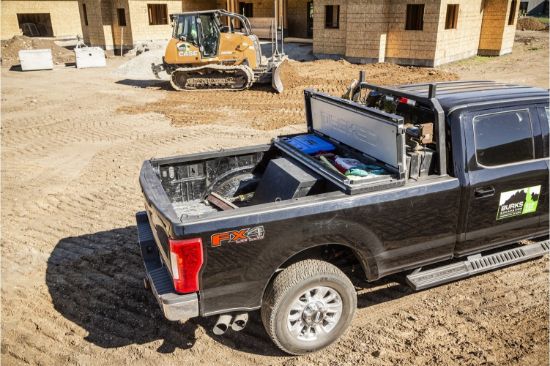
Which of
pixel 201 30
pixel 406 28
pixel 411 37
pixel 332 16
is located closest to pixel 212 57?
pixel 201 30

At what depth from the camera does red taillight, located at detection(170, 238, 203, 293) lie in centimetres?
328

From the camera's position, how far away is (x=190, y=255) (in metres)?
3.32

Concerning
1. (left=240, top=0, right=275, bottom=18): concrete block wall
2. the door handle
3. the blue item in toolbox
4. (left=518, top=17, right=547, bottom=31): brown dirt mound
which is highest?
(left=240, top=0, right=275, bottom=18): concrete block wall

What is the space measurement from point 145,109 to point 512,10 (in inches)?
873

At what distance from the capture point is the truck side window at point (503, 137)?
424 centimetres

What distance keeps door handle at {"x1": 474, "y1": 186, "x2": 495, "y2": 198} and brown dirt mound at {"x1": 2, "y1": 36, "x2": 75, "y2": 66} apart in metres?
28.2

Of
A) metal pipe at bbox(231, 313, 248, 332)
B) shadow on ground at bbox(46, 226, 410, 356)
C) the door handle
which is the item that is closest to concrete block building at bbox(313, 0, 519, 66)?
the door handle

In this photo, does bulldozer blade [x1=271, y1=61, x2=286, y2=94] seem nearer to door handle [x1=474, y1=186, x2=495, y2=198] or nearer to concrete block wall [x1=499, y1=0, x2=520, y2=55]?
door handle [x1=474, y1=186, x2=495, y2=198]

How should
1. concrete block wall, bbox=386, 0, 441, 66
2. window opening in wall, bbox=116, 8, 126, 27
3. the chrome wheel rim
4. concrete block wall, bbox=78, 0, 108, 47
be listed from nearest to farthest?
the chrome wheel rim < concrete block wall, bbox=386, 0, 441, 66 < window opening in wall, bbox=116, 8, 126, 27 < concrete block wall, bbox=78, 0, 108, 47

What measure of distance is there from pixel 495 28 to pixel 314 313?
25382 mm

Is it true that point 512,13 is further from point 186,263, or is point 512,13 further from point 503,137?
point 186,263

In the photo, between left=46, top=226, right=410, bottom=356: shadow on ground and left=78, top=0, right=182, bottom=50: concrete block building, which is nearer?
left=46, top=226, right=410, bottom=356: shadow on ground

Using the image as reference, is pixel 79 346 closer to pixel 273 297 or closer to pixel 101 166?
pixel 273 297

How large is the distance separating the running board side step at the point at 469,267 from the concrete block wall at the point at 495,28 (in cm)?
2318
